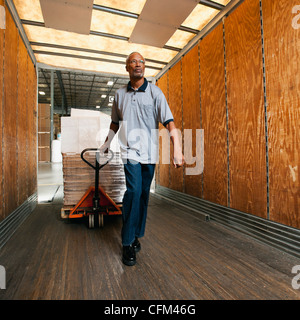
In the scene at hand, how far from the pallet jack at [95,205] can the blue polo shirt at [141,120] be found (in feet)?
3.03

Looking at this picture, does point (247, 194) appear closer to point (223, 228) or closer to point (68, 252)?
point (223, 228)

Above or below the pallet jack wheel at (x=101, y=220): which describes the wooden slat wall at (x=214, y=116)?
above

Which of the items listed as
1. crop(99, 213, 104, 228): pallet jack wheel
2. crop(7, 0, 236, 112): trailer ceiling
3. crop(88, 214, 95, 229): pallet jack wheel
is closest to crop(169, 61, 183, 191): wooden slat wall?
crop(7, 0, 236, 112): trailer ceiling

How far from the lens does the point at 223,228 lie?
2.90 m

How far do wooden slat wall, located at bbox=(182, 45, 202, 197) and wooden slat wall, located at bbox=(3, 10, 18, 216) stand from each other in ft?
9.10

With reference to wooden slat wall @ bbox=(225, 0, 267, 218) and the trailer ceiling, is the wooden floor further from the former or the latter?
the trailer ceiling

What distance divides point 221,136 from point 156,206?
186cm

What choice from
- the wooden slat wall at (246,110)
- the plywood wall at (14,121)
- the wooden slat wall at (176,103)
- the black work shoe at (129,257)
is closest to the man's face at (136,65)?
the wooden slat wall at (246,110)

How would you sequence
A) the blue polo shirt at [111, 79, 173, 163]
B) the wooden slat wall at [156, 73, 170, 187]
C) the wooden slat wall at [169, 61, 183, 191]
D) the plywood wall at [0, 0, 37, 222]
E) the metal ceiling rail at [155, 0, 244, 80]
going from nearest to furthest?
the blue polo shirt at [111, 79, 173, 163]
the plywood wall at [0, 0, 37, 222]
the metal ceiling rail at [155, 0, 244, 80]
the wooden slat wall at [169, 61, 183, 191]
the wooden slat wall at [156, 73, 170, 187]

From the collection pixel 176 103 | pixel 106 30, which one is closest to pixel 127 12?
pixel 106 30

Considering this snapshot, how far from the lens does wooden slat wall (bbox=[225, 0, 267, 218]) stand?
2472 millimetres

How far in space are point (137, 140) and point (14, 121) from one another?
191cm

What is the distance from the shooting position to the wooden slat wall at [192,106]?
12.1 ft

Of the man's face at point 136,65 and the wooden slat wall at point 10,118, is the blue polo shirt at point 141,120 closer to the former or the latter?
the man's face at point 136,65
